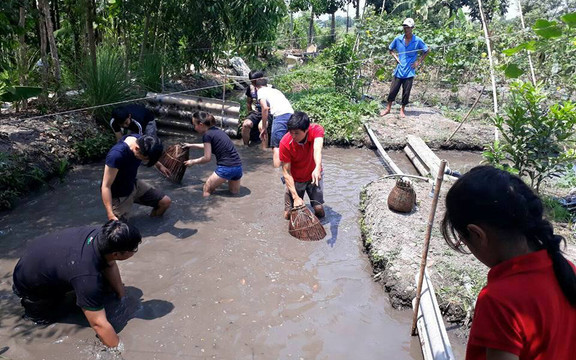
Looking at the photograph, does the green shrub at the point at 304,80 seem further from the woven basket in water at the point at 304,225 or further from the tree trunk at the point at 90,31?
the woven basket in water at the point at 304,225

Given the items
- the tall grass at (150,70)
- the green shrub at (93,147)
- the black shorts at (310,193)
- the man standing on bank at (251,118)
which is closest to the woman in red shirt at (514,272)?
the black shorts at (310,193)

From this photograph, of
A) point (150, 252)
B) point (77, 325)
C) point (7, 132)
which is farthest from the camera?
point (7, 132)

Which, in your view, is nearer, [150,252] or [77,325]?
[77,325]

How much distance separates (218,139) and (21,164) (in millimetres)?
2761

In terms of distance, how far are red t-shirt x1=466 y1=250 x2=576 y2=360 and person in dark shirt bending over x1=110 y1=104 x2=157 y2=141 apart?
5.73m

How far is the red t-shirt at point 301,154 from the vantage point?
5.31m

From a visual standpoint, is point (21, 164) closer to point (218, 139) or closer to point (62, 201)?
point (62, 201)

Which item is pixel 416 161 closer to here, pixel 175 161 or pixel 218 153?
pixel 218 153

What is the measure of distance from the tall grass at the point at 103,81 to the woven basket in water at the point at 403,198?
18.0 ft

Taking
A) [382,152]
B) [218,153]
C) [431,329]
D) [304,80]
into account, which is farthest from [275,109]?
[304,80]

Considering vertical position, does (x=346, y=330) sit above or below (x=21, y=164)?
below

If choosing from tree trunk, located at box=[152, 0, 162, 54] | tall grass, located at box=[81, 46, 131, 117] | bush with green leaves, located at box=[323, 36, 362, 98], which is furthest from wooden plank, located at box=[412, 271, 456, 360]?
tree trunk, located at box=[152, 0, 162, 54]

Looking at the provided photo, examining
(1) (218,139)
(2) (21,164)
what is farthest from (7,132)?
(1) (218,139)

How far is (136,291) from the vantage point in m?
4.10
